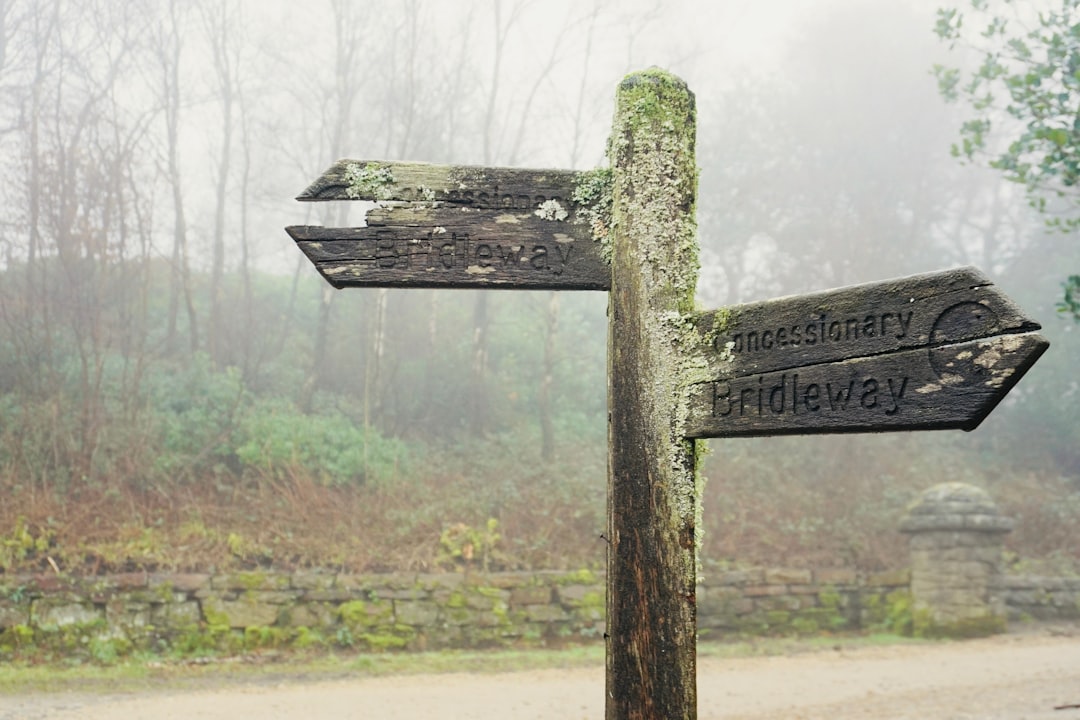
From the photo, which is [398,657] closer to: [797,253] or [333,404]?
[333,404]

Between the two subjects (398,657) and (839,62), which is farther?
(839,62)

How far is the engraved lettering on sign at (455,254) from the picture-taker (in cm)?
245

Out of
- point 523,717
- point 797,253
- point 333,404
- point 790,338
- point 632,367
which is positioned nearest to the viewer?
point 790,338

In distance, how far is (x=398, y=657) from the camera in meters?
8.95

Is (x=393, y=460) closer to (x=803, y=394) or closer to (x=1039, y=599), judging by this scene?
(x=1039, y=599)

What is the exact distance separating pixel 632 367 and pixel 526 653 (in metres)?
7.69

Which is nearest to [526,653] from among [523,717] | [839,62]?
[523,717]

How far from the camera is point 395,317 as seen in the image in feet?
52.2

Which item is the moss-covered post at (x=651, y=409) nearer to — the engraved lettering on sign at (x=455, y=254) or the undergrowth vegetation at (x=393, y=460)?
the engraved lettering on sign at (x=455, y=254)

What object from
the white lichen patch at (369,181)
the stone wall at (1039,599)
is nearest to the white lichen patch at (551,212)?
the white lichen patch at (369,181)

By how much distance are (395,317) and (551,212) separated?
538 inches

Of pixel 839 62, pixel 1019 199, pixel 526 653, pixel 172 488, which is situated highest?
pixel 839 62

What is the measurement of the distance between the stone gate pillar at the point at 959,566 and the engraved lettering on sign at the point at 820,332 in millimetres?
9763

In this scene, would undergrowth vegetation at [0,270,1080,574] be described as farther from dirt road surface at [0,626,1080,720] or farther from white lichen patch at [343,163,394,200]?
white lichen patch at [343,163,394,200]
